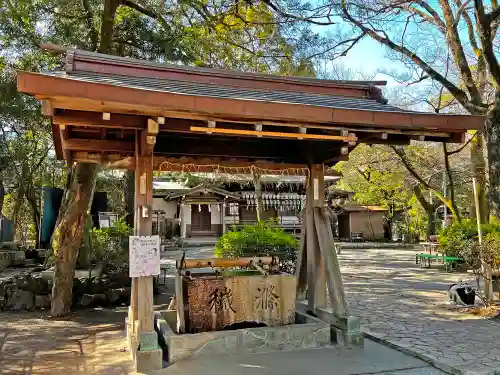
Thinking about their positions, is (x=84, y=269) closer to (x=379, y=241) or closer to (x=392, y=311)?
(x=392, y=311)

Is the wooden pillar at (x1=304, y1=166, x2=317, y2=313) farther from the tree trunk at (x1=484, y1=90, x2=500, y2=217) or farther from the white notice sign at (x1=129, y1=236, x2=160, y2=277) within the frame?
the tree trunk at (x1=484, y1=90, x2=500, y2=217)

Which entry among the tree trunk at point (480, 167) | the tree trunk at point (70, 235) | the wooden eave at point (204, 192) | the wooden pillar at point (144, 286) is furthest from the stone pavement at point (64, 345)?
the wooden eave at point (204, 192)

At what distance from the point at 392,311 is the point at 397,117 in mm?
5126

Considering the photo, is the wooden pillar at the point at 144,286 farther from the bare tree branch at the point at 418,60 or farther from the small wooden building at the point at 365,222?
the small wooden building at the point at 365,222

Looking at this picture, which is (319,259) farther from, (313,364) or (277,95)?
(277,95)

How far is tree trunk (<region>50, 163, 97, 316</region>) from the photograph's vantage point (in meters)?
9.31

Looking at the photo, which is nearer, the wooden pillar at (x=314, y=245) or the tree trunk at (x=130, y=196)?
the wooden pillar at (x=314, y=245)

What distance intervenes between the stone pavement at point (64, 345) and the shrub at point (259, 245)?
2.90 metres

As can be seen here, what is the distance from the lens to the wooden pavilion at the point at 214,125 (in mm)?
4955

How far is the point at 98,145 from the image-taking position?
21.8 feet

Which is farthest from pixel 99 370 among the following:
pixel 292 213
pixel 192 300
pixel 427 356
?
pixel 292 213

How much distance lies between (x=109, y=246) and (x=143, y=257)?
26.1ft

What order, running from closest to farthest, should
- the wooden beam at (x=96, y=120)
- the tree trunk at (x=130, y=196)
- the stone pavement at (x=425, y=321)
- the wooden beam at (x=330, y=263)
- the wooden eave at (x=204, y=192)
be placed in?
1. the wooden beam at (x=96, y=120)
2. the stone pavement at (x=425, y=321)
3. the wooden beam at (x=330, y=263)
4. the tree trunk at (x=130, y=196)
5. the wooden eave at (x=204, y=192)

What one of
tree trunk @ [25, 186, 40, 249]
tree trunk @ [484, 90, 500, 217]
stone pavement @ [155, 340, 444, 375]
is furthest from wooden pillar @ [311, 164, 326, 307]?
tree trunk @ [25, 186, 40, 249]
